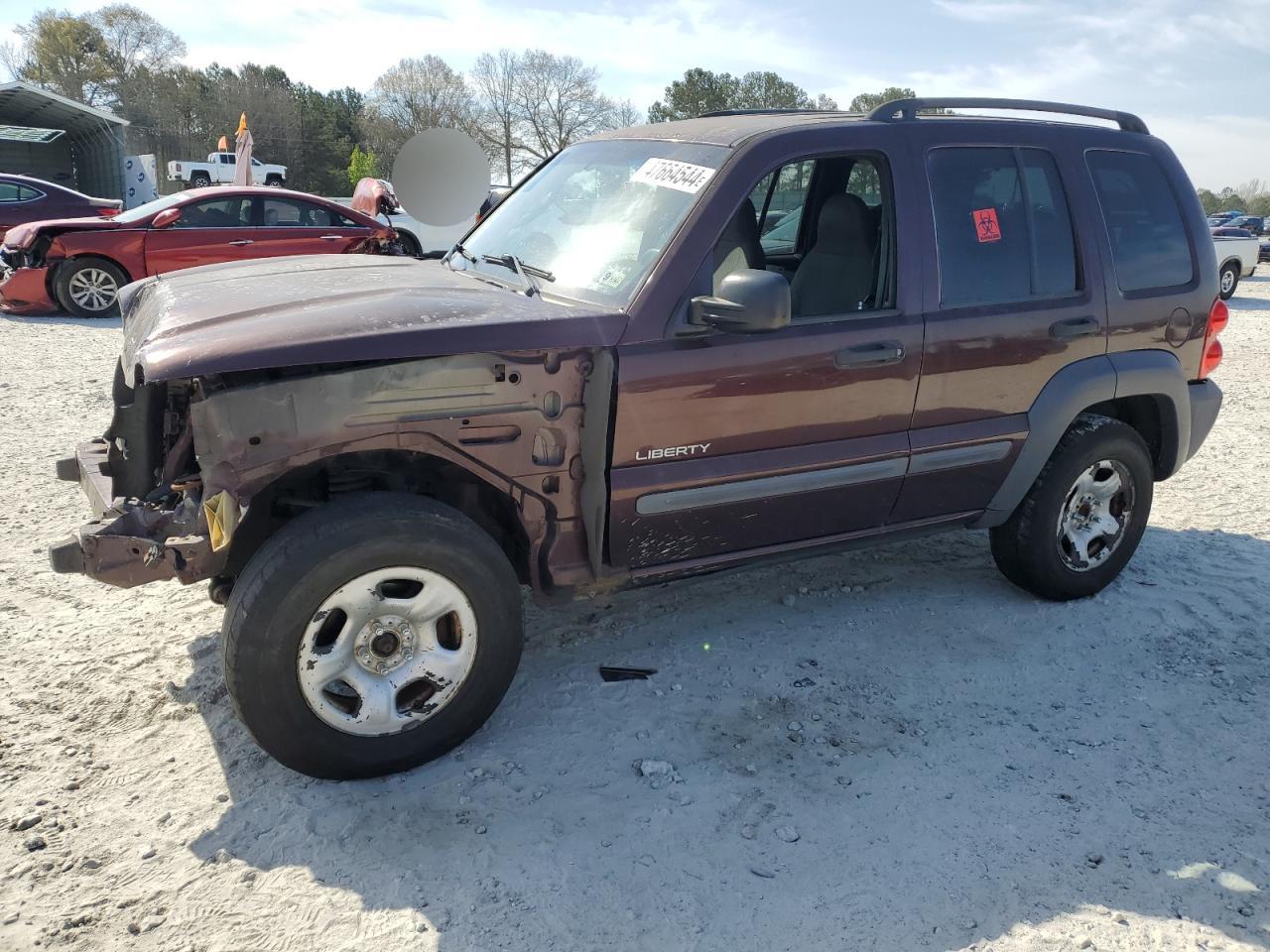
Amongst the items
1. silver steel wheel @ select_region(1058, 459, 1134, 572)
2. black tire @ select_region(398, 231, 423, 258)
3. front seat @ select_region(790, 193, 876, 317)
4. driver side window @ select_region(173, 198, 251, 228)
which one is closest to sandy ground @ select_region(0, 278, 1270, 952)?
silver steel wheel @ select_region(1058, 459, 1134, 572)

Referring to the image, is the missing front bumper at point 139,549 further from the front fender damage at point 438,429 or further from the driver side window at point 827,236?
the driver side window at point 827,236

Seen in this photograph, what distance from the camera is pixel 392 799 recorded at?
288cm

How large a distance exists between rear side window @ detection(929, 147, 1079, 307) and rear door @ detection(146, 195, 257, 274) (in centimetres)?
928

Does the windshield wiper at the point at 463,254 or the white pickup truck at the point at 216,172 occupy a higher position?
the white pickup truck at the point at 216,172

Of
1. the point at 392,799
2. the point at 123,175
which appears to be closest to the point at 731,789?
the point at 392,799

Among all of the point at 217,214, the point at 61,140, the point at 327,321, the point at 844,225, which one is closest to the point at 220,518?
the point at 327,321

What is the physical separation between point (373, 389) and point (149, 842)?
1.43m

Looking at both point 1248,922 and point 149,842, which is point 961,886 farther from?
point 149,842

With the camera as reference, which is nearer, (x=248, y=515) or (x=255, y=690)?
(x=255, y=690)

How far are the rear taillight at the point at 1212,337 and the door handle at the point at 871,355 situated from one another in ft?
6.08

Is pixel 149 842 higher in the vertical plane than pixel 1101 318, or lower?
lower

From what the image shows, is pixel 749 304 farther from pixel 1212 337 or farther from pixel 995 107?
pixel 1212 337

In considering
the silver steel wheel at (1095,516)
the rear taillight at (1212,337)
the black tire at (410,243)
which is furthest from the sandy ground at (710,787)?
the black tire at (410,243)

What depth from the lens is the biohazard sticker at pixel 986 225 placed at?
3.73 m
